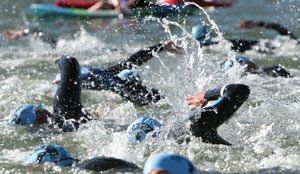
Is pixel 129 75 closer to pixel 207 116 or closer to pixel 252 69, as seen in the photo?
pixel 252 69

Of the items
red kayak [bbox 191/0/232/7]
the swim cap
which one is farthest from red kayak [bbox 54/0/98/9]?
the swim cap

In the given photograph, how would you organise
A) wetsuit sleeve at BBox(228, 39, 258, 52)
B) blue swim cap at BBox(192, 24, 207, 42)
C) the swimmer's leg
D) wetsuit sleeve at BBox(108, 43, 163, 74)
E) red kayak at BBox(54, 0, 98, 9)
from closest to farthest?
wetsuit sleeve at BBox(108, 43, 163, 74) < the swimmer's leg < blue swim cap at BBox(192, 24, 207, 42) < wetsuit sleeve at BBox(228, 39, 258, 52) < red kayak at BBox(54, 0, 98, 9)

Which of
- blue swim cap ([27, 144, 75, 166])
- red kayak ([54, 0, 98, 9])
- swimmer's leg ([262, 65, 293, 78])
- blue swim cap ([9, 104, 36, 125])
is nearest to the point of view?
blue swim cap ([27, 144, 75, 166])

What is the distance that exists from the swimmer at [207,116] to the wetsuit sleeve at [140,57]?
2342 mm

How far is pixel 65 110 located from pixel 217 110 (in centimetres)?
205

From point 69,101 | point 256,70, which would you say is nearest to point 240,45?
point 256,70

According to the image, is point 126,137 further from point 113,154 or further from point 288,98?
point 288,98

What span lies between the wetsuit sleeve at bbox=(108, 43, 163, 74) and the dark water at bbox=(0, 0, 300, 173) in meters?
0.48

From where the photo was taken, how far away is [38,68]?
1261cm

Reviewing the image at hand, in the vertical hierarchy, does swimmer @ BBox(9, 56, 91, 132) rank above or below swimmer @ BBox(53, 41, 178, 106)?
above

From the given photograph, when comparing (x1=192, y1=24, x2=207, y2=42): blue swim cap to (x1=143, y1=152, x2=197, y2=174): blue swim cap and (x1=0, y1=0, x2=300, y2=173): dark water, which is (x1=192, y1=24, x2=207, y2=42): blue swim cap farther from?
(x1=143, y1=152, x2=197, y2=174): blue swim cap

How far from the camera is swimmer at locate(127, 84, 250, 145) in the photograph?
6.21 m

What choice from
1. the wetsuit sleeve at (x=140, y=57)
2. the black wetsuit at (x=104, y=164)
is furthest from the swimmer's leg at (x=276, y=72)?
the black wetsuit at (x=104, y=164)

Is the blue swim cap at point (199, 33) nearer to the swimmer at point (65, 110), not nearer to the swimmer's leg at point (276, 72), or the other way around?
the swimmer's leg at point (276, 72)
